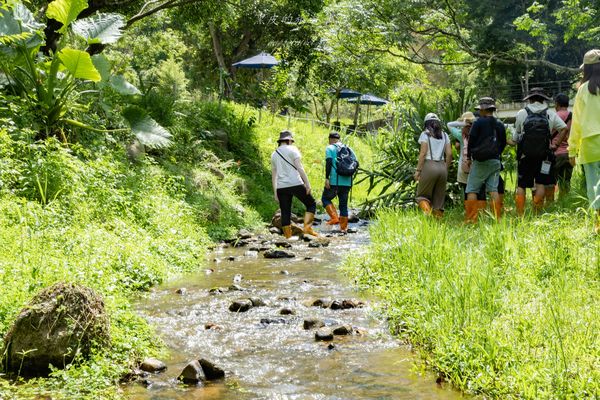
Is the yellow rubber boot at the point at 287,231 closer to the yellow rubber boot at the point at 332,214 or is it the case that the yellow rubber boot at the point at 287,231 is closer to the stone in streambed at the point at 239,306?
the yellow rubber boot at the point at 332,214

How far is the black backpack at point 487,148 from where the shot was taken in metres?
9.96

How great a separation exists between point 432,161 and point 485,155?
0.90 meters

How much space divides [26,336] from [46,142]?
6110 millimetres

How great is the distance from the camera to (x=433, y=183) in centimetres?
1066

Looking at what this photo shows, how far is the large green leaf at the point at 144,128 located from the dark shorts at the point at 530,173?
640 cm

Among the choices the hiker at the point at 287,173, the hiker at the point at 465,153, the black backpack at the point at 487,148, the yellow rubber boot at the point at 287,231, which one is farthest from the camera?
the yellow rubber boot at the point at 287,231

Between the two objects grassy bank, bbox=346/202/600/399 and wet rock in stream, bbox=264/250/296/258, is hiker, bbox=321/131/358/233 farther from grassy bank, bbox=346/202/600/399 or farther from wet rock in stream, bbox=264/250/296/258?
grassy bank, bbox=346/202/600/399

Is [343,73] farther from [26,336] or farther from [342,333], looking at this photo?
[26,336]

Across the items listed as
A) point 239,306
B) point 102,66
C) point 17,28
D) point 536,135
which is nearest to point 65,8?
point 17,28

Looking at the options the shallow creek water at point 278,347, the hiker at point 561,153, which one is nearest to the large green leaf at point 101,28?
the shallow creek water at point 278,347

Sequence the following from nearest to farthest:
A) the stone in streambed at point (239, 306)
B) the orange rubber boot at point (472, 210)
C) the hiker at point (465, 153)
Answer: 1. the stone in streambed at point (239, 306)
2. the orange rubber boot at point (472, 210)
3. the hiker at point (465, 153)

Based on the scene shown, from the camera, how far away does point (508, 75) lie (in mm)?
43344

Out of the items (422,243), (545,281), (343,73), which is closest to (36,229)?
(422,243)

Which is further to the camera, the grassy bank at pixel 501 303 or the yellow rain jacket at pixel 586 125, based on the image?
the yellow rain jacket at pixel 586 125
